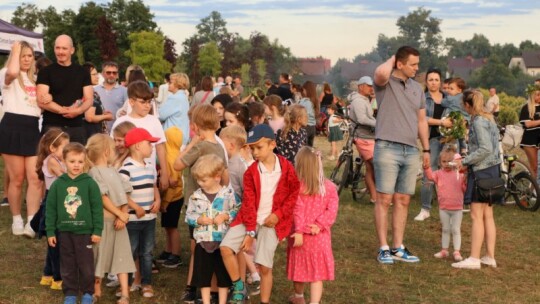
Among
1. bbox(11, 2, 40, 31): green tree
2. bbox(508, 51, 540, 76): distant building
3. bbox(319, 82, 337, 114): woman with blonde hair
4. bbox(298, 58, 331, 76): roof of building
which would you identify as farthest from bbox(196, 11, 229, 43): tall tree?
bbox(319, 82, 337, 114): woman with blonde hair

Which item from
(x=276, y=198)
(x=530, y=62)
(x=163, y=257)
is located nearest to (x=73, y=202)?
(x=276, y=198)

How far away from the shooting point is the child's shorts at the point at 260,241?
5816 mm

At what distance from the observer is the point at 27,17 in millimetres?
86875

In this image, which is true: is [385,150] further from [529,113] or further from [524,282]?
[529,113]

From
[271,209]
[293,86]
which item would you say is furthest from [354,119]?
[293,86]

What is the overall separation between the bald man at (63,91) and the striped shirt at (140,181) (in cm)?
216

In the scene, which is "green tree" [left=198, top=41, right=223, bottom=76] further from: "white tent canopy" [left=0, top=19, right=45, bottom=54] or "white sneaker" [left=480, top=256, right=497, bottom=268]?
"white sneaker" [left=480, top=256, right=497, bottom=268]

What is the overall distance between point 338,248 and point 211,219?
321cm

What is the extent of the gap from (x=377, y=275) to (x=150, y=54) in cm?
8400

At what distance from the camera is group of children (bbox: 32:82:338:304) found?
5.88 m

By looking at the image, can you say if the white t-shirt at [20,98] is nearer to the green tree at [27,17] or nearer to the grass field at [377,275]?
the grass field at [377,275]

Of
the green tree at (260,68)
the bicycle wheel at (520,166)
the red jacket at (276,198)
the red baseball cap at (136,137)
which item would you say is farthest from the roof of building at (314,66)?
the red jacket at (276,198)

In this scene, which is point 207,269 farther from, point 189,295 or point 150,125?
point 150,125

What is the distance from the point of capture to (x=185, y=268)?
7.54 metres
